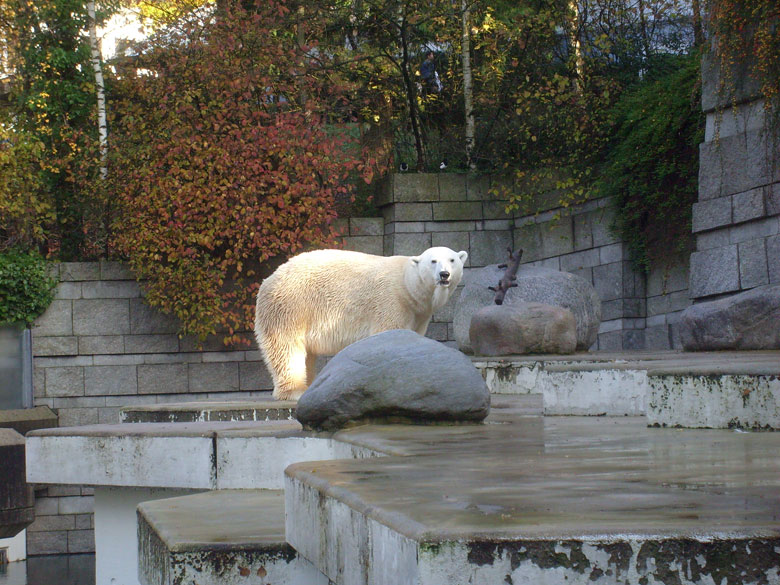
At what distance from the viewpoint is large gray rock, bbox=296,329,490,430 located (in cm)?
373

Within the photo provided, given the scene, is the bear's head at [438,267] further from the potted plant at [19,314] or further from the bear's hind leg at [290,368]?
the potted plant at [19,314]

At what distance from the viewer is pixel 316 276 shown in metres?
6.09

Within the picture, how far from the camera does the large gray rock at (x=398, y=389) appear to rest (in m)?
3.73

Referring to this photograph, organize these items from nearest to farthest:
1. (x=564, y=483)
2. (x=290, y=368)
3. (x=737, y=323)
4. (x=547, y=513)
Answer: (x=547, y=513) < (x=564, y=483) < (x=737, y=323) < (x=290, y=368)

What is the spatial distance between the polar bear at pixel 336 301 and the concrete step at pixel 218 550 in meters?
2.69

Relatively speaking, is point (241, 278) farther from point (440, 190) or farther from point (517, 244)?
point (517, 244)

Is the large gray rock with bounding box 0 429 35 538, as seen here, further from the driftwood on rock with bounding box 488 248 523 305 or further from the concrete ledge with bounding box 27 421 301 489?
the driftwood on rock with bounding box 488 248 523 305

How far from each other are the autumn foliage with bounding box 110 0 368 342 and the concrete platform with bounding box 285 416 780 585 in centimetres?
730

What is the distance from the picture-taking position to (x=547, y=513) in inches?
63.3

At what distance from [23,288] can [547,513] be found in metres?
9.37

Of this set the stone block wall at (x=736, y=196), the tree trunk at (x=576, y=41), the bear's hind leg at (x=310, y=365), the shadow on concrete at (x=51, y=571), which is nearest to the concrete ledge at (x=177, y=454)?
the bear's hind leg at (x=310, y=365)

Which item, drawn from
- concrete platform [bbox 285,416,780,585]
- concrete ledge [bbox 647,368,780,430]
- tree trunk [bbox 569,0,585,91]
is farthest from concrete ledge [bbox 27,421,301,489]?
tree trunk [bbox 569,0,585,91]

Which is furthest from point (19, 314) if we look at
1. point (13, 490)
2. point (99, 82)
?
point (99, 82)

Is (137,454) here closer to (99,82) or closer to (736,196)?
(736,196)
